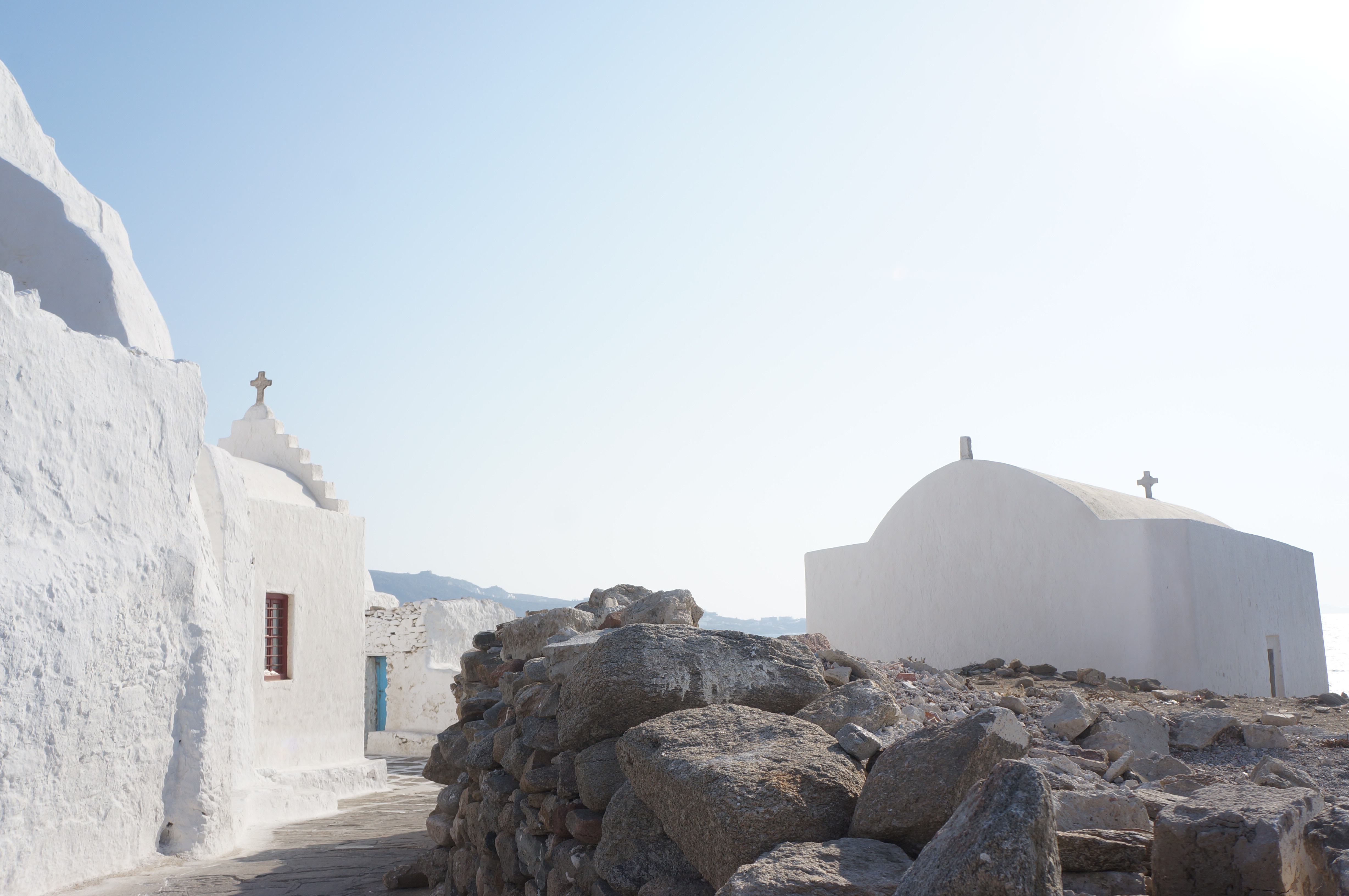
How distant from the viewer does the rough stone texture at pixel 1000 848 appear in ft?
5.41

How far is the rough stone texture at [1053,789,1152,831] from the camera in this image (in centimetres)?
230

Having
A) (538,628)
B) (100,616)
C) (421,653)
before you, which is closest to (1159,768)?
(538,628)

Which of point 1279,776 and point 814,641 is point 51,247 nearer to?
point 814,641

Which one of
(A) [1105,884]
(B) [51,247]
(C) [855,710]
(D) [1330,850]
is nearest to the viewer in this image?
(D) [1330,850]

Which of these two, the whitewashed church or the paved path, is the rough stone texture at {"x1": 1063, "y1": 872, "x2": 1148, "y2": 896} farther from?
the whitewashed church

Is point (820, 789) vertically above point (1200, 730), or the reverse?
point (820, 789)

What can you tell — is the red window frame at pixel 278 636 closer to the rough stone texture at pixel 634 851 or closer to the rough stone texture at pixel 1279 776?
the rough stone texture at pixel 634 851

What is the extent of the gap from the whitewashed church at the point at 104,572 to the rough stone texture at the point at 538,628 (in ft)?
9.47

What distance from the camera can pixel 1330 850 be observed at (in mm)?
1871

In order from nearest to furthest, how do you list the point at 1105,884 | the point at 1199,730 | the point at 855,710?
the point at 1105,884, the point at 855,710, the point at 1199,730

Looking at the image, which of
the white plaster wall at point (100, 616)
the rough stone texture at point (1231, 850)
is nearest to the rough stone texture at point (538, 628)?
the white plaster wall at point (100, 616)

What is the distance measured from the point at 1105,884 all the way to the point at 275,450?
13.1 meters

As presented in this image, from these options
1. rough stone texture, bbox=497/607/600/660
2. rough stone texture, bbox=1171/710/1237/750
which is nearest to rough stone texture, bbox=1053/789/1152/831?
rough stone texture, bbox=1171/710/1237/750

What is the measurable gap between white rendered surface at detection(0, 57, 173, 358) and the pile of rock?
4911mm
